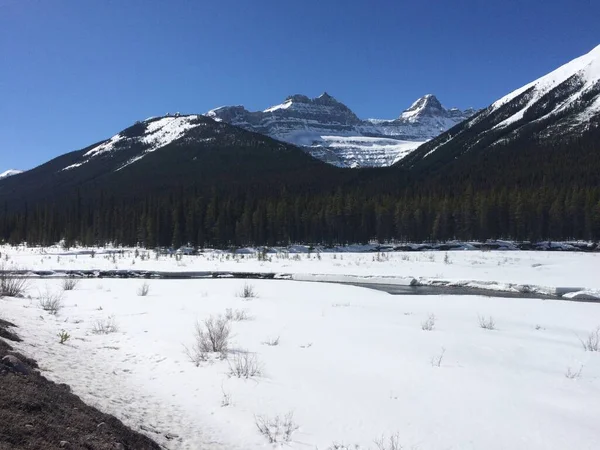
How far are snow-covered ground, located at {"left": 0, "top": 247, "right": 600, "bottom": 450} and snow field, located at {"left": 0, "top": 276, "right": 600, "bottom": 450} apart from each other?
24mm

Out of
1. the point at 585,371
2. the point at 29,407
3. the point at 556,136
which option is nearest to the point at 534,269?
the point at 585,371

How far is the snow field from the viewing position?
4855 millimetres

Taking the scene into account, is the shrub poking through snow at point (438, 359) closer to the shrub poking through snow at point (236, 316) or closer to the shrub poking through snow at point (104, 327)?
the shrub poking through snow at point (236, 316)

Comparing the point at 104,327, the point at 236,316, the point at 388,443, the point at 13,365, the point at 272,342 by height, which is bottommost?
the point at 388,443

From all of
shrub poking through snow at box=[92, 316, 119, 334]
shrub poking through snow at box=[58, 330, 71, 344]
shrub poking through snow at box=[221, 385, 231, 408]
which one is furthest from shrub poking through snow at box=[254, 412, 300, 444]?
shrub poking through snow at box=[92, 316, 119, 334]

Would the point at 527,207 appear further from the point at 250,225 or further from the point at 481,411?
the point at 481,411

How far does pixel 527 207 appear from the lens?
7769cm

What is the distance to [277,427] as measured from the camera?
490 centimetres

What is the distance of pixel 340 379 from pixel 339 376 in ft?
0.44

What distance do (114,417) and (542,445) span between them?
4.94 metres

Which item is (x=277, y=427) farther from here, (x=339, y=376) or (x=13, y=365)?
(x=13, y=365)

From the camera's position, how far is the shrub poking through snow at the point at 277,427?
4.70 meters

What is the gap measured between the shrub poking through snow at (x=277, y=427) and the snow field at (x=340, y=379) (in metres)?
0.09

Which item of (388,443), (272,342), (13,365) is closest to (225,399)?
(388,443)
